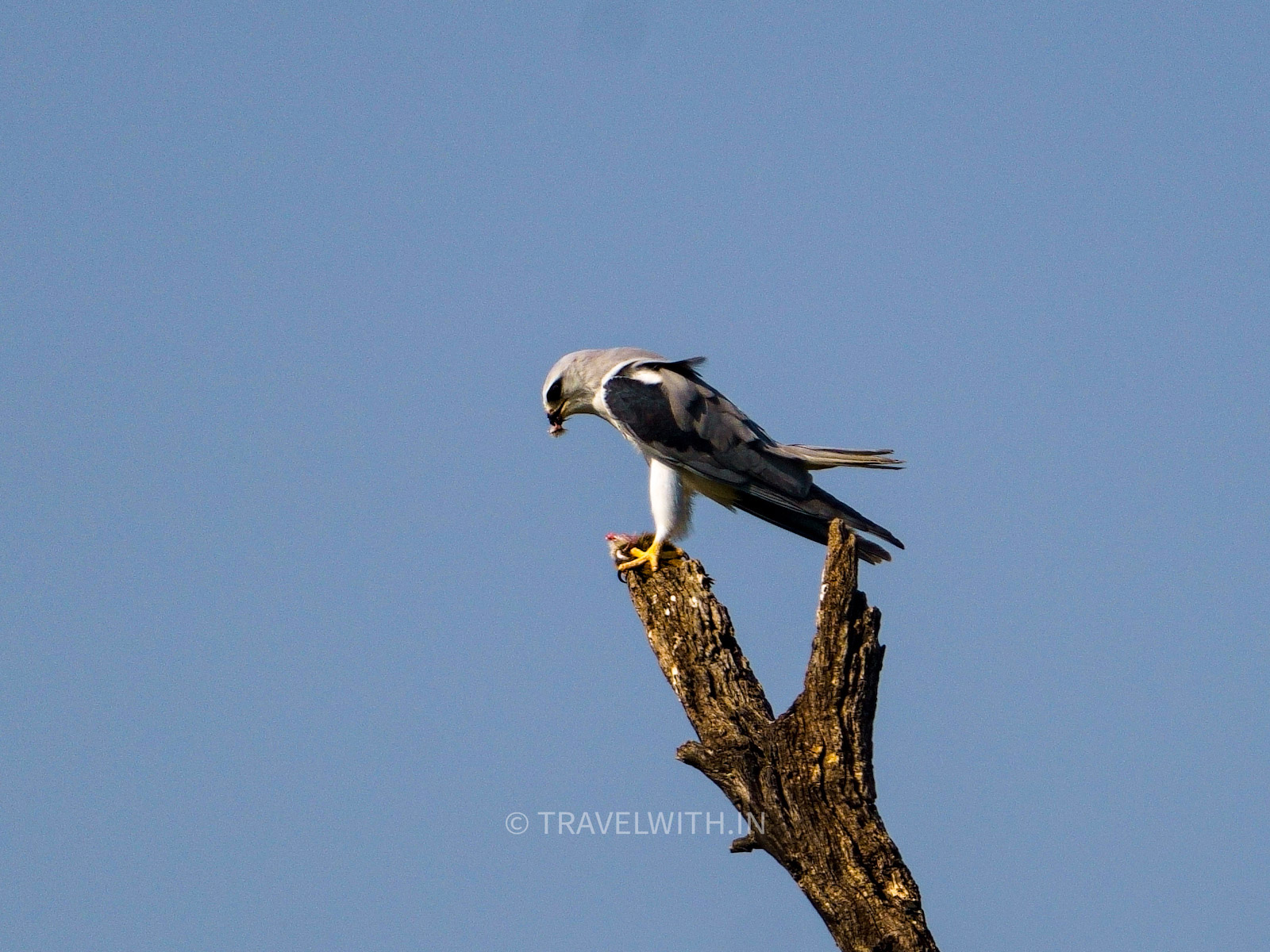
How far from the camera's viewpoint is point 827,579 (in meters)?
8.01

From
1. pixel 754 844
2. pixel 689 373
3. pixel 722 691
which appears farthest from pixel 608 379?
pixel 754 844

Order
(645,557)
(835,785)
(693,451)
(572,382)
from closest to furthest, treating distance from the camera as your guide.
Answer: (835,785)
(645,557)
(693,451)
(572,382)

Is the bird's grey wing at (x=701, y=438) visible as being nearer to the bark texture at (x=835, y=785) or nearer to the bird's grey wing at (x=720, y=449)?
the bird's grey wing at (x=720, y=449)

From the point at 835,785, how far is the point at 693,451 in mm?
3486

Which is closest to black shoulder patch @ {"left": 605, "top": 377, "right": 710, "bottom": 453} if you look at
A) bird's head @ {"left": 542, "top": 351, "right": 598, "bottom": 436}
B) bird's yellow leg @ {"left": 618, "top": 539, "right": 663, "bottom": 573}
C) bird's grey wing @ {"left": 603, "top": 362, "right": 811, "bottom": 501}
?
bird's grey wing @ {"left": 603, "top": 362, "right": 811, "bottom": 501}

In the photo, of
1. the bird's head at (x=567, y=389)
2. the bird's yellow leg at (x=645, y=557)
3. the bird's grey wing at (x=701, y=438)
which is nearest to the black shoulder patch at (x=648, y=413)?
the bird's grey wing at (x=701, y=438)

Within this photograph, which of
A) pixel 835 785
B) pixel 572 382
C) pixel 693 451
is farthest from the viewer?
pixel 572 382

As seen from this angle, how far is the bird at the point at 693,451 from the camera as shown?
1073cm

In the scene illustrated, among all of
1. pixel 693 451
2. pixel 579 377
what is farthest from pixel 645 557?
pixel 579 377

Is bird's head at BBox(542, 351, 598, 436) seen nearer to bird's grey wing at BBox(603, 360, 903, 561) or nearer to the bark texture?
bird's grey wing at BBox(603, 360, 903, 561)

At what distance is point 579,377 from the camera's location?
11.3 meters

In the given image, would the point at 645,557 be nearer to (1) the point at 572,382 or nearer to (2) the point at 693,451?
(2) the point at 693,451

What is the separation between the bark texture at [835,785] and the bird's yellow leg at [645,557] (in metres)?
2.11

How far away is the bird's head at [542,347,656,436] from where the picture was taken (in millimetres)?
11281
